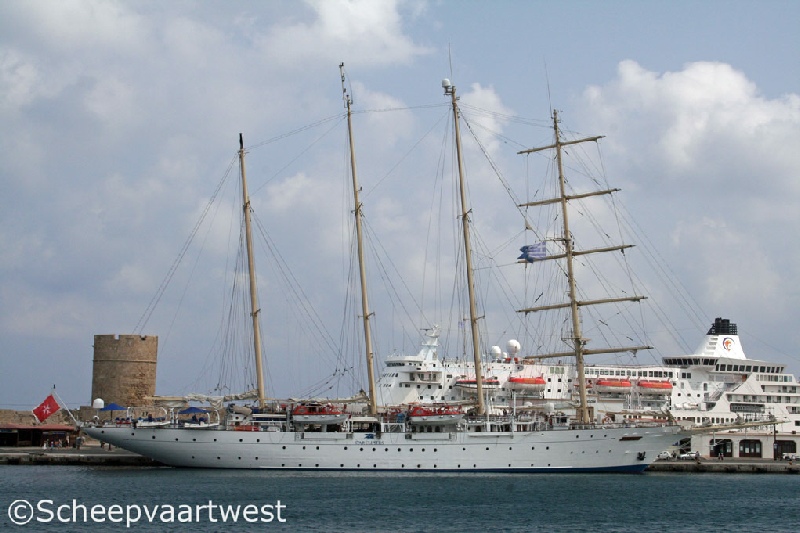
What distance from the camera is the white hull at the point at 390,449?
4625cm

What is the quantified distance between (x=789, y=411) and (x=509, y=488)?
37271mm

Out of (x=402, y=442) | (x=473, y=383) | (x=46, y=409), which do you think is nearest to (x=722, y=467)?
(x=473, y=383)

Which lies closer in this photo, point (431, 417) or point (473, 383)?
point (431, 417)

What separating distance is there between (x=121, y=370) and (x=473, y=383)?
836 inches

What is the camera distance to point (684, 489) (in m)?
42.3

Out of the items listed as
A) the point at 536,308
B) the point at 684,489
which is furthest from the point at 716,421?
the point at 684,489

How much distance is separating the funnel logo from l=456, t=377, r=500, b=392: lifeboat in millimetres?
19514

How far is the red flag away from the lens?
178 ft

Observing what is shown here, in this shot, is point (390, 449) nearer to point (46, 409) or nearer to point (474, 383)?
point (474, 383)

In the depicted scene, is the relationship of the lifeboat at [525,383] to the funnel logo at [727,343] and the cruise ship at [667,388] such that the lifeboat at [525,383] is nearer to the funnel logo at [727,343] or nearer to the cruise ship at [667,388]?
the cruise ship at [667,388]

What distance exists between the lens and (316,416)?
4688 cm

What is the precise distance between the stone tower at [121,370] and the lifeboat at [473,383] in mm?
18987

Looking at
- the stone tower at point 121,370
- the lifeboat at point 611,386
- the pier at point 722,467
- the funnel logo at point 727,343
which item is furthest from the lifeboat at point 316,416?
the funnel logo at point 727,343

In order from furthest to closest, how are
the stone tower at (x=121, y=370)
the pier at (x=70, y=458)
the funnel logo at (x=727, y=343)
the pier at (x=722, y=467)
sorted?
the funnel logo at (x=727, y=343)
the stone tower at (x=121, y=370)
the pier at (x=722, y=467)
the pier at (x=70, y=458)
